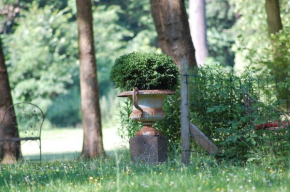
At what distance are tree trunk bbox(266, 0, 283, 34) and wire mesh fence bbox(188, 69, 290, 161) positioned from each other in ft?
23.9

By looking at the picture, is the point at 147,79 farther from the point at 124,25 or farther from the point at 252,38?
the point at 124,25

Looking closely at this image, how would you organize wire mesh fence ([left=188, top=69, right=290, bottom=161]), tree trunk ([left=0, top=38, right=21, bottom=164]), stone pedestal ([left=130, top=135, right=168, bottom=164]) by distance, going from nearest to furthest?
wire mesh fence ([left=188, top=69, right=290, bottom=161]) → stone pedestal ([left=130, top=135, right=168, bottom=164]) → tree trunk ([left=0, top=38, right=21, bottom=164])

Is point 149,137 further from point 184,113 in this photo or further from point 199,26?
point 199,26

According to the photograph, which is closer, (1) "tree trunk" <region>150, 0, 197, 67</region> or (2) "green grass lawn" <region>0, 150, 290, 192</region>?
(2) "green grass lawn" <region>0, 150, 290, 192</region>

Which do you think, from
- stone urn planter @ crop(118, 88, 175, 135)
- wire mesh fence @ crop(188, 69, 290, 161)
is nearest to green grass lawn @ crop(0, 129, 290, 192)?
wire mesh fence @ crop(188, 69, 290, 161)

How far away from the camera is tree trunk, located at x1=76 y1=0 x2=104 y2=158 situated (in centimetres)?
1206

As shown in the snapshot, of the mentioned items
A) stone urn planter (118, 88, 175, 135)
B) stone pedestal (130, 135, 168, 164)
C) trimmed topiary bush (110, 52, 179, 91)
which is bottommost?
stone pedestal (130, 135, 168, 164)

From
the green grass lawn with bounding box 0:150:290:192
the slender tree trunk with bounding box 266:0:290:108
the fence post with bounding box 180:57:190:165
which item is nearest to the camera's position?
the green grass lawn with bounding box 0:150:290:192

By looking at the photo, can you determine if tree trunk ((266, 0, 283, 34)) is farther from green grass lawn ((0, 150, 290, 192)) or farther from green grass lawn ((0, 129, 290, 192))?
green grass lawn ((0, 150, 290, 192))

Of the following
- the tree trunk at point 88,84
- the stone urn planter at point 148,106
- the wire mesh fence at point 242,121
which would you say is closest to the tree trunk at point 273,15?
the tree trunk at point 88,84

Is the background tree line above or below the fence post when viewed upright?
above

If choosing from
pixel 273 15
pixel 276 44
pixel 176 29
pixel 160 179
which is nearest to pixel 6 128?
pixel 176 29

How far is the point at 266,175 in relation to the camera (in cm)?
607

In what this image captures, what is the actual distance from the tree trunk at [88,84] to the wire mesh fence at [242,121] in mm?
3591
